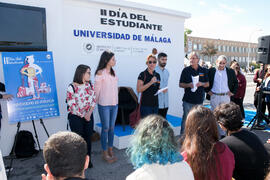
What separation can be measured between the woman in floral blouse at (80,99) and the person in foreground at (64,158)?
81.6 inches

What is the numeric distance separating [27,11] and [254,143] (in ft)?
13.1

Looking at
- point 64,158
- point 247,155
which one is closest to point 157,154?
point 64,158

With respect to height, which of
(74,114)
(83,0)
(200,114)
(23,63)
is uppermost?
(83,0)

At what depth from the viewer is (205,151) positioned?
1.52 metres

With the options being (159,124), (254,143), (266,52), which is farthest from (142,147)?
(266,52)

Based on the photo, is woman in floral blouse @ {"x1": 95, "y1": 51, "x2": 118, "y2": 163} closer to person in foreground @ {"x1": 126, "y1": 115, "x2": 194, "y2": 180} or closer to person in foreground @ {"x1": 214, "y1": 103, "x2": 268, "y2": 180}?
person in foreground @ {"x1": 214, "y1": 103, "x2": 268, "y2": 180}

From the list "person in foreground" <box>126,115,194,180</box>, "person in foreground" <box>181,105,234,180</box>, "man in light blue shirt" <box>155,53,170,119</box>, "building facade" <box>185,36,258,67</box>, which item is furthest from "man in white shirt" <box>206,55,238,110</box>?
"building facade" <box>185,36,258,67</box>

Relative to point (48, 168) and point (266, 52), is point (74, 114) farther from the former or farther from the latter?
point (266, 52)

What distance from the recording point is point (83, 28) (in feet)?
15.4

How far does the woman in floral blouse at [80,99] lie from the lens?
3205 millimetres

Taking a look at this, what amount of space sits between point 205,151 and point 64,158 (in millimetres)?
950

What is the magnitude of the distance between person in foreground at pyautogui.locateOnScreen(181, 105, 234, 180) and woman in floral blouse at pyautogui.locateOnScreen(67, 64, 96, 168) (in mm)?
2014

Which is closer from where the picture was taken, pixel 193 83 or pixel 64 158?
pixel 64 158

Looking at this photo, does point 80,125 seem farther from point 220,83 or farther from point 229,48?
point 229,48
